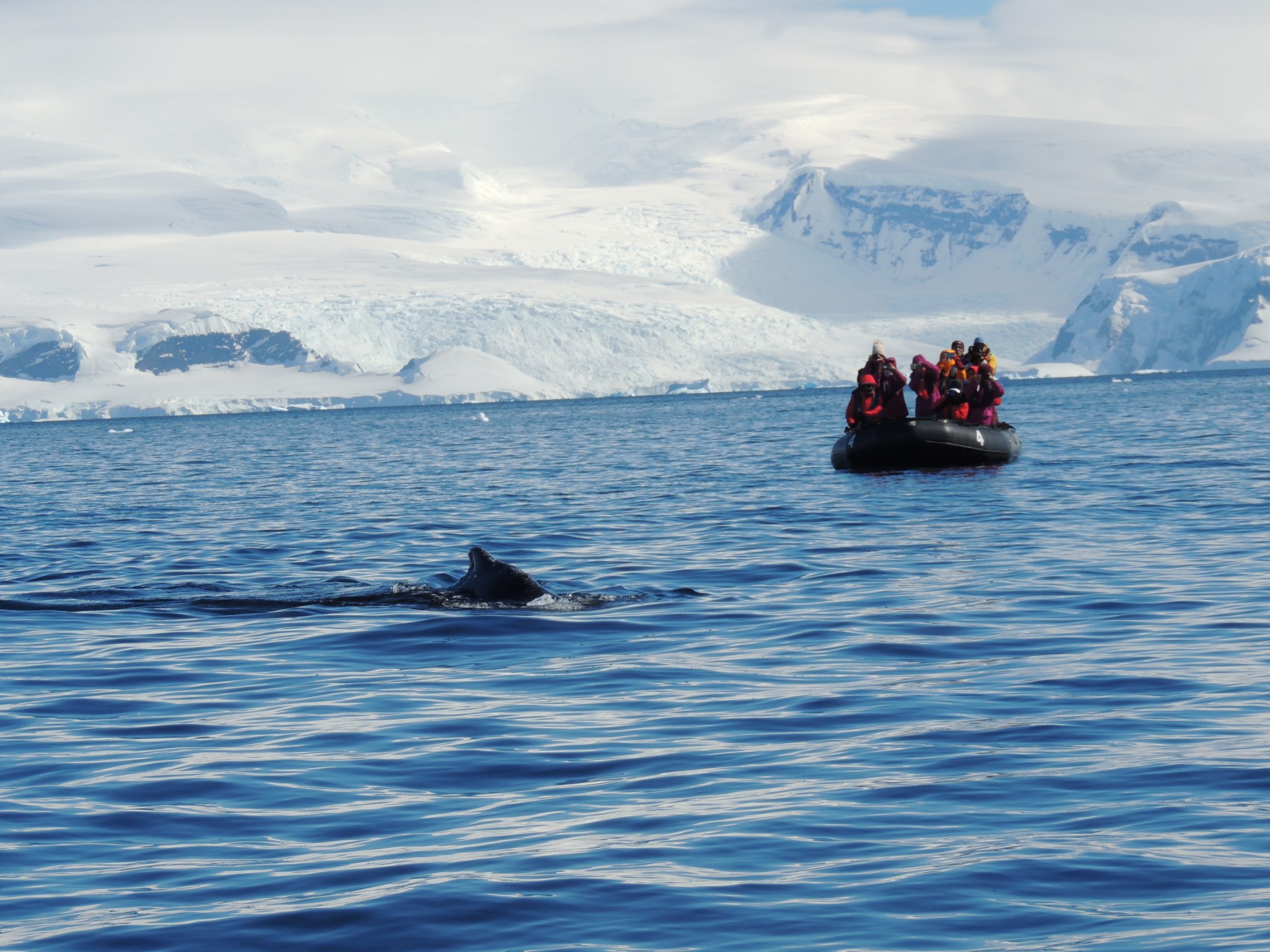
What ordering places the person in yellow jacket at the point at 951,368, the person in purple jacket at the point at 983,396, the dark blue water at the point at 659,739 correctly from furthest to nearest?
the person in yellow jacket at the point at 951,368, the person in purple jacket at the point at 983,396, the dark blue water at the point at 659,739

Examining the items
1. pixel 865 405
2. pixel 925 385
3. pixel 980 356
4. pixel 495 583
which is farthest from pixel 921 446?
pixel 495 583

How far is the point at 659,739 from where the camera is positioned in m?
8.53

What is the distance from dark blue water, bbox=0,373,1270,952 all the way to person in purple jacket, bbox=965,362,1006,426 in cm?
772

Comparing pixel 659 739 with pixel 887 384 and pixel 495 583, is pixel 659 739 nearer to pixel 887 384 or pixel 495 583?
pixel 495 583

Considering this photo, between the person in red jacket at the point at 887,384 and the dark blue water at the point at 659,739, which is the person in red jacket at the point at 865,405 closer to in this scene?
the person in red jacket at the point at 887,384

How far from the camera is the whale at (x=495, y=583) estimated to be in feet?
44.3

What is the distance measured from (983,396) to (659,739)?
21.8 m

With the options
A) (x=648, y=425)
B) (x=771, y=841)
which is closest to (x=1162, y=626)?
(x=771, y=841)

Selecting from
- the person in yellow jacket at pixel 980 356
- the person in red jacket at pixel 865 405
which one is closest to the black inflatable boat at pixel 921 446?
the person in red jacket at pixel 865 405

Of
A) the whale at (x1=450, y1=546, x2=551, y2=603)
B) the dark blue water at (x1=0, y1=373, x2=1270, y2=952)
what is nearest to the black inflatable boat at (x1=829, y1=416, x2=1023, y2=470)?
the dark blue water at (x1=0, y1=373, x2=1270, y2=952)

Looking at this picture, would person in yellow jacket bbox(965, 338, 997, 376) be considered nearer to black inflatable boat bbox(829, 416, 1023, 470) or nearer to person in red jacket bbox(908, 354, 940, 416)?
person in red jacket bbox(908, 354, 940, 416)

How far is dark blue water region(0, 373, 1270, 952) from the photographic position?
567cm

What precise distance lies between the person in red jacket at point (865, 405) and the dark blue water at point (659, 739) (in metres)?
7.30

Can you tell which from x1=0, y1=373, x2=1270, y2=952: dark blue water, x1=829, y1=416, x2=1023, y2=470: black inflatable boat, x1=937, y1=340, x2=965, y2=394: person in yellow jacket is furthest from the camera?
x1=937, y1=340, x2=965, y2=394: person in yellow jacket
